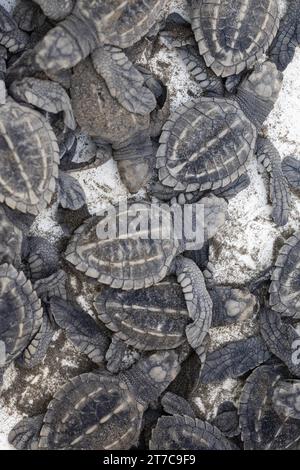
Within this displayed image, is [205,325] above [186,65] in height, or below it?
below

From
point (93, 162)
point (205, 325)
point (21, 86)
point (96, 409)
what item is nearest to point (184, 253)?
→ point (205, 325)

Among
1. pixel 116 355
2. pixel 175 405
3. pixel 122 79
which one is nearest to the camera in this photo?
pixel 122 79

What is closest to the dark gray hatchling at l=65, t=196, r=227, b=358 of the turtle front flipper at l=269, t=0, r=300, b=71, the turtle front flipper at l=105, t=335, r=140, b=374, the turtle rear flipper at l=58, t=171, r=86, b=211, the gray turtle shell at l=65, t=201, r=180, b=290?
the gray turtle shell at l=65, t=201, r=180, b=290

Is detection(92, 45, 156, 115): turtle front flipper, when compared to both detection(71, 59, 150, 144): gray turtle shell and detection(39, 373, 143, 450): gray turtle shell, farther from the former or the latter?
detection(39, 373, 143, 450): gray turtle shell

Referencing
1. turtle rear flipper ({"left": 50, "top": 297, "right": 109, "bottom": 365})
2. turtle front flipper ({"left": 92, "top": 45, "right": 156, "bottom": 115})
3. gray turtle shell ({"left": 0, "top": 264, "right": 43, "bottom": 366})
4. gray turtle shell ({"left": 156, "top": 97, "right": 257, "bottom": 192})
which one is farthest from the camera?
gray turtle shell ({"left": 156, "top": 97, "right": 257, "bottom": 192})

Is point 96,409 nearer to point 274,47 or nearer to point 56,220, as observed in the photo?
point 56,220

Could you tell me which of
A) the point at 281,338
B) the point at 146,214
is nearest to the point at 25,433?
the point at 146,214

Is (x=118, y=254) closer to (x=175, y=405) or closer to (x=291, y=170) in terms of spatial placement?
(x=175, y=405)
